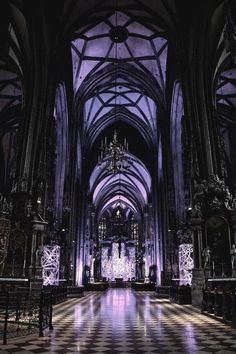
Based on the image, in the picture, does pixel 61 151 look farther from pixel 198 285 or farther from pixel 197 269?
pixel 198 285

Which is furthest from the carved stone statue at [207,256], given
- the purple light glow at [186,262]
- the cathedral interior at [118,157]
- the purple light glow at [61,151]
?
the purple light glow at [61,151]

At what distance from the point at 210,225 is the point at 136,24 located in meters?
16.5

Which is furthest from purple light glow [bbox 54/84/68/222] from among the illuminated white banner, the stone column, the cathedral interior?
the stone column

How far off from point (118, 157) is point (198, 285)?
936 centimetres

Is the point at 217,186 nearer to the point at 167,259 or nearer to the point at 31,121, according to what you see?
the point at 31,121

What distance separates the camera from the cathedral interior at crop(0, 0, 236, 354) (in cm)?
848

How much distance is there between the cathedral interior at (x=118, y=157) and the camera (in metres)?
8.48

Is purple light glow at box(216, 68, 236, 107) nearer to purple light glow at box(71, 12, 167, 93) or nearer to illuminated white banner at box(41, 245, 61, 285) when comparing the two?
purple light glow at box(71, 12, 167, 93)

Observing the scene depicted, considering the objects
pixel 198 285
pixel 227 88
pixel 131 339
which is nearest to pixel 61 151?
pixel 227 88

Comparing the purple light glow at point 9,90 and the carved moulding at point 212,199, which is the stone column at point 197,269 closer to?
the carved moulding at point 212,199

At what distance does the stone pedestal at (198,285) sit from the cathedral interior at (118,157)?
0.05 metres

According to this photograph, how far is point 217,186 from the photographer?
1539 centimetres

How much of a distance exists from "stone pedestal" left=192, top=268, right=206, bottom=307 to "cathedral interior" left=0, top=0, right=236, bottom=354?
47mm

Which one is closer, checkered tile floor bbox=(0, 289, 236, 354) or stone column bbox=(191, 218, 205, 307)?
checkered tile floor bbox=(0, 289, 236, 354)
